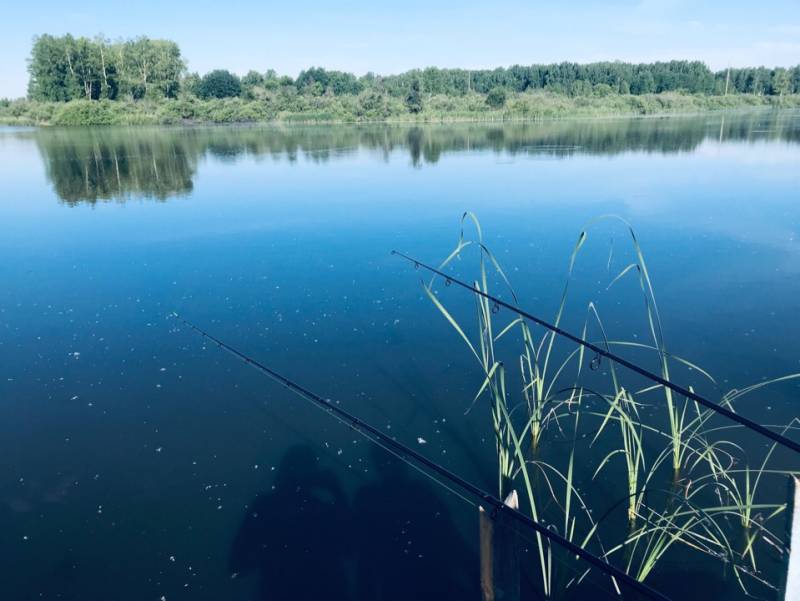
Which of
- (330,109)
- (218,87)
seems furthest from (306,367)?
(218,87)

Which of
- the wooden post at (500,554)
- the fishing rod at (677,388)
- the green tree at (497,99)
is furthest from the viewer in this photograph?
the green tree at (497,99)

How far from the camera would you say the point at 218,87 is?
6200 centimetres

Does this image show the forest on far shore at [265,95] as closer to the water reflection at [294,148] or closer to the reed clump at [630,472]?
the water reflection at [294,148]

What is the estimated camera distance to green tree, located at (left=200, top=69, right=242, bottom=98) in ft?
203

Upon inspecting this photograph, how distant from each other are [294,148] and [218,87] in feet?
136

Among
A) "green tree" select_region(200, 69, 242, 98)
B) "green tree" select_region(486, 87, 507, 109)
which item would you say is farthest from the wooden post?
"green tree" select_region(200, 69, 242, 98)

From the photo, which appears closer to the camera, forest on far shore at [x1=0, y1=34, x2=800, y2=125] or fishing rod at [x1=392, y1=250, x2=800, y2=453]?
fishing rod at [x1=392, y1=250, x2=800, y2=453]

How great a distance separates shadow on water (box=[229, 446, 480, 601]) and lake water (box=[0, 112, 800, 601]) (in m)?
0.01

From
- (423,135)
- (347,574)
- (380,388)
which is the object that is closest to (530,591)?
(347,574)

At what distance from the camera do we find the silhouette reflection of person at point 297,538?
122 inches

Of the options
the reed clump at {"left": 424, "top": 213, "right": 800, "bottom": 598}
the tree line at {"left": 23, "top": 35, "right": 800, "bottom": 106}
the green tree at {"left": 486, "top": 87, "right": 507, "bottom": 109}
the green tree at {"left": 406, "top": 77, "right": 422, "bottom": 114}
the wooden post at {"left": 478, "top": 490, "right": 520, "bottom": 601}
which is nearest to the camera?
the wooden post at {"left": 478, "top": 490, "right": 520, "bottom": 601}

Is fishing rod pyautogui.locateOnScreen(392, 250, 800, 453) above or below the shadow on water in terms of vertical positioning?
above

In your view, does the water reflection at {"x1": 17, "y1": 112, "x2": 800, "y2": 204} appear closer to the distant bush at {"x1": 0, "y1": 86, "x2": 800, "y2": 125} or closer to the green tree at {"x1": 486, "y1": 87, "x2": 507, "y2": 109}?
the distant bush at {"x1": 0, "y1": 86, "x2": 800, "y2": 125}

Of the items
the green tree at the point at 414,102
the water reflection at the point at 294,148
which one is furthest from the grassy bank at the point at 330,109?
the water reflection at the point at 294,148
